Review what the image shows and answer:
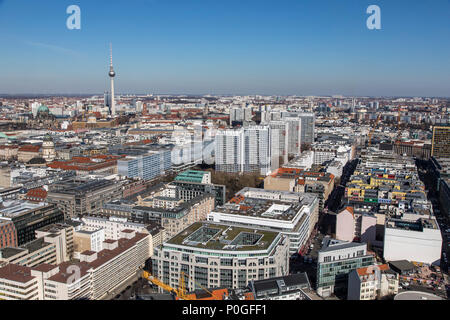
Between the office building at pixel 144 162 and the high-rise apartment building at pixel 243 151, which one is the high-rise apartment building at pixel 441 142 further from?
the office building at pixel 144 162

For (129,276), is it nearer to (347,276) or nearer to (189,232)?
(189,232)

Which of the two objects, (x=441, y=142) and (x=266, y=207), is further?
(x=441, y=142)

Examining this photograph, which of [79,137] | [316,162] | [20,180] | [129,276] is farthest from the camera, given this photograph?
[79,137]

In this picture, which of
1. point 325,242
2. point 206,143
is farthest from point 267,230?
point 206,143

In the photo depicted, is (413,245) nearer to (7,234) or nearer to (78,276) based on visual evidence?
(78,276)

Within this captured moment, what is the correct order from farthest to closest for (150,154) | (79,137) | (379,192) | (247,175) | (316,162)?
A: (79,137), (316,162), (150,154), (247,175), (379,192)

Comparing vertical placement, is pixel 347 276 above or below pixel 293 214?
below

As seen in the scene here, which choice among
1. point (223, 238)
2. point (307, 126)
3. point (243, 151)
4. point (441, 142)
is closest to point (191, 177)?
point (243, 151)

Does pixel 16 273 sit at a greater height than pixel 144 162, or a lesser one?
lesser

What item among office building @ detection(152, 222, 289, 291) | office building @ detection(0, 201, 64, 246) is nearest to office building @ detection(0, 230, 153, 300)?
office building @ detection(152, 222, 289, 291)
